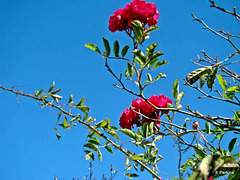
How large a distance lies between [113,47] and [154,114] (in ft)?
1.80

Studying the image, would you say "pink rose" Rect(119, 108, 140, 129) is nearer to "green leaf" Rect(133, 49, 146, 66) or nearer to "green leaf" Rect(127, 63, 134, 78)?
"green leaf" Rect(127, 63, 134, 78)

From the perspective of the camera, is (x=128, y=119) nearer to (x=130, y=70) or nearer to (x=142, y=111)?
(x=142, y=111)

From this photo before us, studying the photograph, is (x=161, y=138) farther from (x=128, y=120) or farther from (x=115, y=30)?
(x=115, y=30)

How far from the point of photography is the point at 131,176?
1.48 metres

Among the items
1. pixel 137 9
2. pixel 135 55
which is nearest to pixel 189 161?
pixel 135 55

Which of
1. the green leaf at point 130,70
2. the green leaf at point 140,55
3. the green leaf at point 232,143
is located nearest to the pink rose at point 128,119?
the green leaf at point 130,70

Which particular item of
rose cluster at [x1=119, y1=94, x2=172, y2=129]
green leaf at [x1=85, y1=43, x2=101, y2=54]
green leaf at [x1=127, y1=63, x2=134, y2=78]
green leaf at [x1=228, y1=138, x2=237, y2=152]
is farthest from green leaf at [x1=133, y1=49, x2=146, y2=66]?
green leaf at [x1=228, y1=138, x2=237, y2=152]

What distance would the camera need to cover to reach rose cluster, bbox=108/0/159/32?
147 cm

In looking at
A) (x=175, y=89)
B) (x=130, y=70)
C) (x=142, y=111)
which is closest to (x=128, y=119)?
(x=142, y=111)

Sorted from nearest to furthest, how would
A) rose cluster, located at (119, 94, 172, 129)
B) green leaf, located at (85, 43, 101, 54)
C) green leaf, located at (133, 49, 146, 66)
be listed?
green leaf, located at (133, 49, 146, 66), green leaf, located at (85, 43, 101, 54), rose cluster, located at (119, 94, 172, 129)

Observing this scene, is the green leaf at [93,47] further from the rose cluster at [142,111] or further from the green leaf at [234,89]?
the green leaf at [234,89]

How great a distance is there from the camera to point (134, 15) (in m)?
1.47

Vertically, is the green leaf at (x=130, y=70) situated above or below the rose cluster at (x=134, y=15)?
below

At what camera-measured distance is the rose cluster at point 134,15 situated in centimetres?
147
